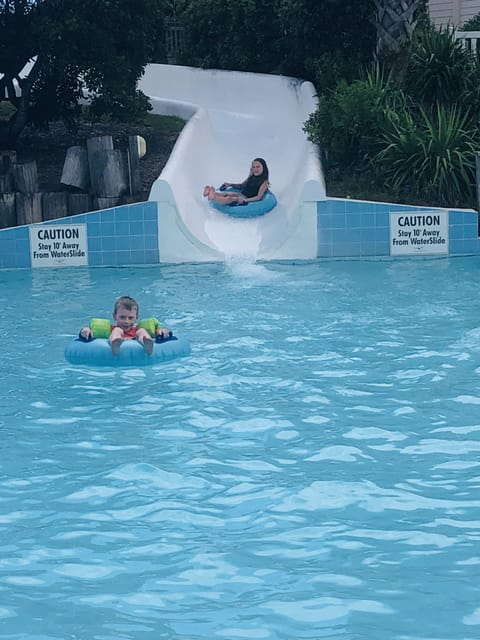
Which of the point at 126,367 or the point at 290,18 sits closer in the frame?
the point at 126,367

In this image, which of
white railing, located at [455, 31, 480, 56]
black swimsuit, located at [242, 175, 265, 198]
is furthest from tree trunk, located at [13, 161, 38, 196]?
white railing, located at [455, 31, 480, 56]

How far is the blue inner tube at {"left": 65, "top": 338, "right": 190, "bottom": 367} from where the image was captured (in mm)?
8445

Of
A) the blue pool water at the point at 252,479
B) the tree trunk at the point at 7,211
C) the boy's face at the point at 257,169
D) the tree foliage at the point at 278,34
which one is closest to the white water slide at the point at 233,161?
the boy's face at the point at 257,169

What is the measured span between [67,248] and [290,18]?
27.2ft

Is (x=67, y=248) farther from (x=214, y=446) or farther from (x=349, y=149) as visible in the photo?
(x=214, y=446)

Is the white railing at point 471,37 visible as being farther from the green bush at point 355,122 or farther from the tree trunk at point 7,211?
the tree trunk at point 7,211

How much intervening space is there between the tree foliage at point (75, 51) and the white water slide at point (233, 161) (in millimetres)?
1326

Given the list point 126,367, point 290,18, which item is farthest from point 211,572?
point 290,18

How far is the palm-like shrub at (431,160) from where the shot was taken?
1425cm

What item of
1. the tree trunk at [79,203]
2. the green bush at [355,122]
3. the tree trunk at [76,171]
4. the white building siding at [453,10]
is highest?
the white building siding at [453,10]

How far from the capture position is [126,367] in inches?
335

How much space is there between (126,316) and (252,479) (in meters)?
2.90

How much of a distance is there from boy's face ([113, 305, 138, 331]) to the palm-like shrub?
262 inches

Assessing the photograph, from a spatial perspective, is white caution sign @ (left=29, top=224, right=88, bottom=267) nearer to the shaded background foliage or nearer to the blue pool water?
the blue pool water
